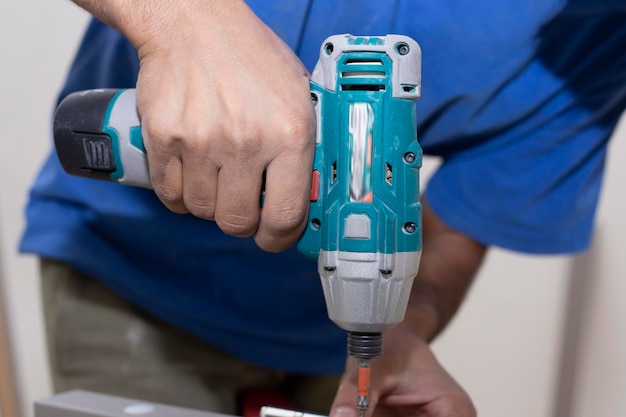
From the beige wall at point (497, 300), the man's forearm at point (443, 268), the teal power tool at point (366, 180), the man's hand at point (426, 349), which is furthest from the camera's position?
the beige wall at point (497, 300)

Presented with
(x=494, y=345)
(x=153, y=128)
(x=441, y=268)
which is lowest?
(x=494, y=345)

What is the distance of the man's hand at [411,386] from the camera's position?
73cm

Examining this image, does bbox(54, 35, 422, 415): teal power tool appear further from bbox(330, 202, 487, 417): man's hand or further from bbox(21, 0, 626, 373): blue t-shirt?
bbox(21, 0, 626, 373): blue t-shirt

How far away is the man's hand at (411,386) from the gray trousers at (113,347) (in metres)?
0.37

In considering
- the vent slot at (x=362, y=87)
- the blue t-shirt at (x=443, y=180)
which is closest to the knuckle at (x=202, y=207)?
the vent slot at (x=362, y=87)

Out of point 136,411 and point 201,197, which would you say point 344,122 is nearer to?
point 201,197

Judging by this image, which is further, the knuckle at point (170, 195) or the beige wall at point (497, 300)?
the beige wall at point (497, 300)

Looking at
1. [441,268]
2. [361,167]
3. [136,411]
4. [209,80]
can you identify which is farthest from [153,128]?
[441,268]

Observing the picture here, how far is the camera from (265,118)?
56cm

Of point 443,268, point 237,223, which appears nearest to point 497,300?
point 443,268

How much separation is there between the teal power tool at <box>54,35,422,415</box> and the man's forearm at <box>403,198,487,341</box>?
39cm

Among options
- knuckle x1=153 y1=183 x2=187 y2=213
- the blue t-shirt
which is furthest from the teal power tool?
the blue t-shirt

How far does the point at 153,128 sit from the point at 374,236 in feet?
0.65

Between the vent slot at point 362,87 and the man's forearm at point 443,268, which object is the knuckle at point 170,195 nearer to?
the vent slot at point 362,87
